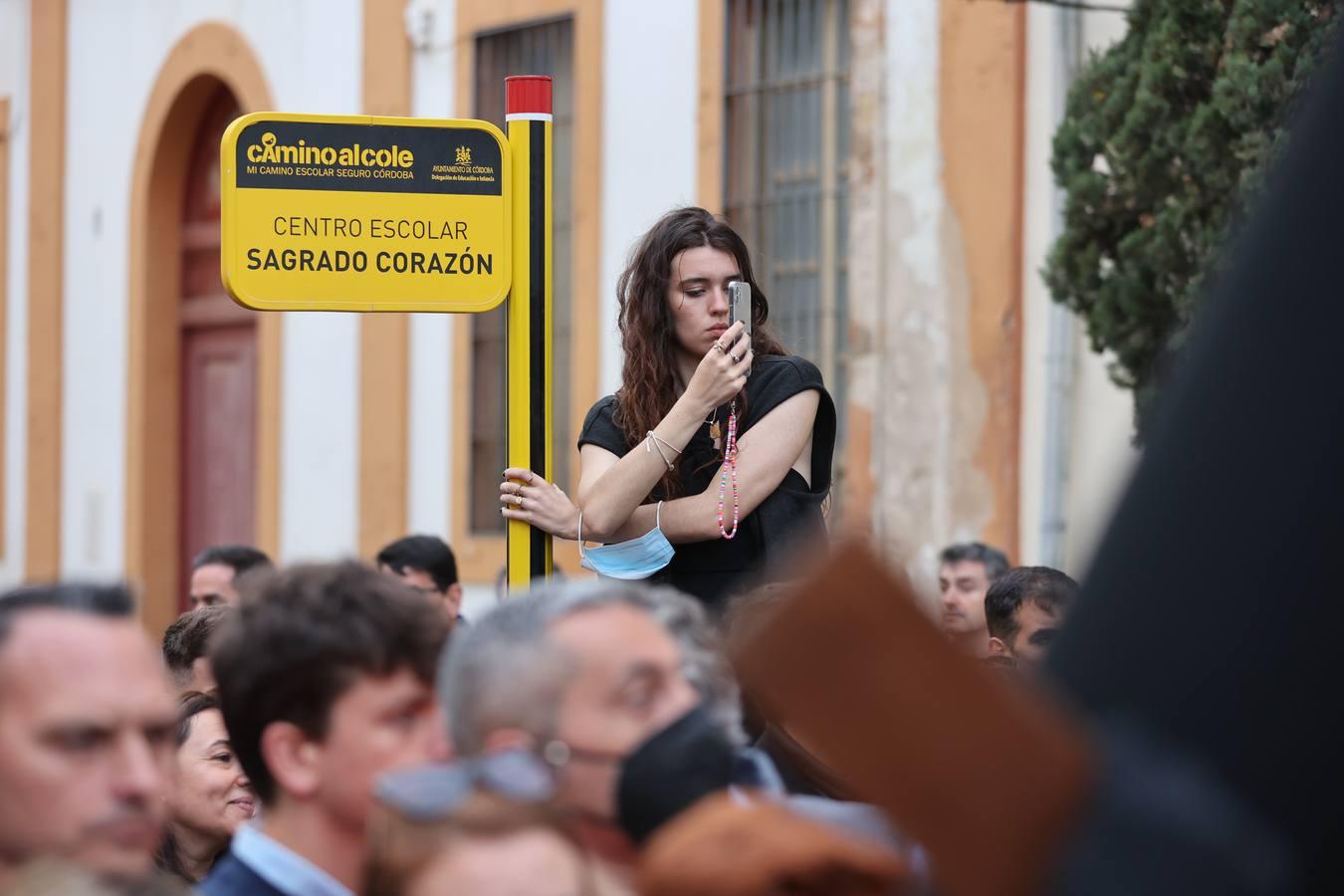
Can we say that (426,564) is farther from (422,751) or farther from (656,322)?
(422,751)

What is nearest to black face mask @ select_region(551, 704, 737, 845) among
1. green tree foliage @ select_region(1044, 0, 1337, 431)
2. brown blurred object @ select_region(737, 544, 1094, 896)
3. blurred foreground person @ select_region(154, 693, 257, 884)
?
brown blurred object @ select_region(737, 544, 1094, 896)

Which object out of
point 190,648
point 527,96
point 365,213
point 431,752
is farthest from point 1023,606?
point 431,752

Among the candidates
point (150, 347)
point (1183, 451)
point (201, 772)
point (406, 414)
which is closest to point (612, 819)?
point (1183, 451)

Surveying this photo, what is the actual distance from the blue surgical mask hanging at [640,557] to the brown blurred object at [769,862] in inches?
122

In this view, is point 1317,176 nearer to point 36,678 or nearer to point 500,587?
point 36,678

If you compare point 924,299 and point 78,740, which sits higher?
point 924,299

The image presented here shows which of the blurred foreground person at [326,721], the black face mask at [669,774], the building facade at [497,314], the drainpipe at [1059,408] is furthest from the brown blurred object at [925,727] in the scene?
the drainpipe at [1059,408]

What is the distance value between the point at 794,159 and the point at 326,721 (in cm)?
847

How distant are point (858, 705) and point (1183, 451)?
266 mm

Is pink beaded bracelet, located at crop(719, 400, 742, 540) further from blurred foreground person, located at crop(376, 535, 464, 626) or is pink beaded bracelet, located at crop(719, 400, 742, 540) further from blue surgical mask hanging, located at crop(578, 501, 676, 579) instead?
blurred foreground person, located at crop(376, 535, 464, 626)

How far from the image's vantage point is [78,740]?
2.23 metres

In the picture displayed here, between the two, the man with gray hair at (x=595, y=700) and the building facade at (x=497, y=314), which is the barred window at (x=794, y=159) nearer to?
the building facade at (x=497, y=314)

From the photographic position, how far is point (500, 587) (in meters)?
8.74

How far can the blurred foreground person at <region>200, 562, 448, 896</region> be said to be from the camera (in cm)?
260
